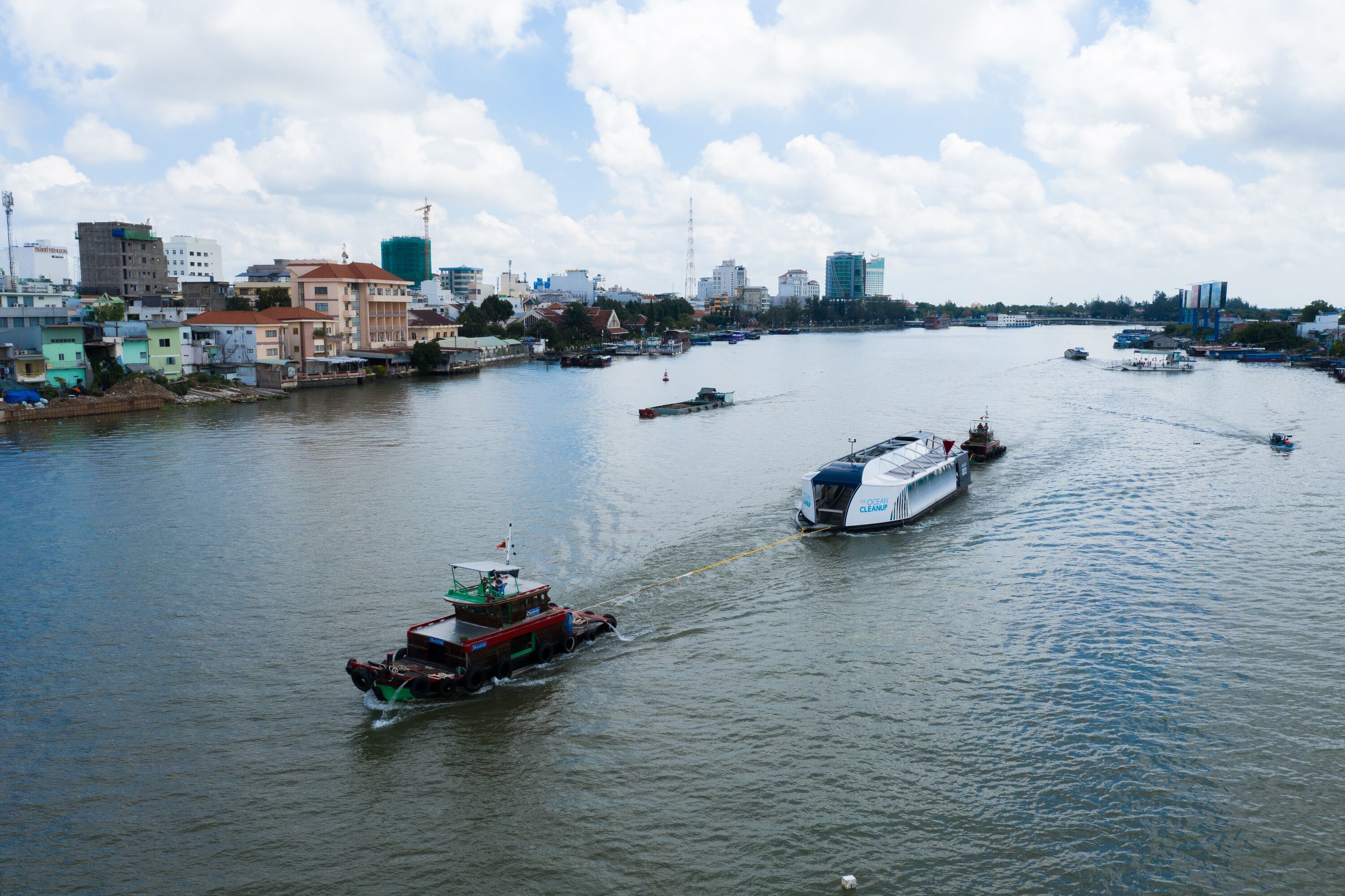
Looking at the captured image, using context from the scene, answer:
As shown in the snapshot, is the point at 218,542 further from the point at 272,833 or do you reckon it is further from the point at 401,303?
the point at 401,303

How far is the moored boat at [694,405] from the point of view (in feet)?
125

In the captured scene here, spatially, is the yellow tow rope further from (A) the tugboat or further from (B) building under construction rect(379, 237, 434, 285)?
(B) building under construction rect(379, 237, 434, 285)

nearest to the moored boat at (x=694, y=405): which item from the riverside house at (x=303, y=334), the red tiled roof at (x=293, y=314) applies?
the riverside house at (x=303, y=334)

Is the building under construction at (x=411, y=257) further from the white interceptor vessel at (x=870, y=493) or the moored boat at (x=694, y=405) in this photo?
the white interceptor vessel at (x=870, y=493)

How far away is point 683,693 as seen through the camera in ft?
37.3

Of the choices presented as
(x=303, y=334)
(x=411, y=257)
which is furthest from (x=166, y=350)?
(x=411, y=257)

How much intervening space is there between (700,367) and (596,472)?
45261 mm

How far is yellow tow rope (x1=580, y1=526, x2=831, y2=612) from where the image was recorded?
47.8ft

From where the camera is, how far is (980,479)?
82.1ft

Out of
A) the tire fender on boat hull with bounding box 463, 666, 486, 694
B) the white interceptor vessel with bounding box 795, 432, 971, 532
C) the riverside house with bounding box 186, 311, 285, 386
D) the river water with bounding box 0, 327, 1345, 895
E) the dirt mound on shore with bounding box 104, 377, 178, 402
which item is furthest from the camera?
A: the riverside house with bounding box 186, 311, 285, 386

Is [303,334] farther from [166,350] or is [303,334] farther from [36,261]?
[36,261]

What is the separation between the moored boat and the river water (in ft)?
42.9

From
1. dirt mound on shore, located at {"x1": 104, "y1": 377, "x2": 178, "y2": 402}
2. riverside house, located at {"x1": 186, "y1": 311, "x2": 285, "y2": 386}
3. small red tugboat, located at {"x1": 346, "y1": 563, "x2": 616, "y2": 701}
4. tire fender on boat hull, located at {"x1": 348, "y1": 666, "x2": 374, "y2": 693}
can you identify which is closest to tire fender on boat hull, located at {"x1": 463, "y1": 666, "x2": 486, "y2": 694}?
small red tugboat, located at {"x1": 346, "y1": 563, "x2": 616, "y2": 701}

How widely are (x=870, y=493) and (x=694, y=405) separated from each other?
2162 centimetres
